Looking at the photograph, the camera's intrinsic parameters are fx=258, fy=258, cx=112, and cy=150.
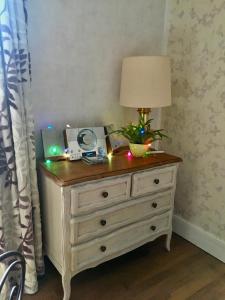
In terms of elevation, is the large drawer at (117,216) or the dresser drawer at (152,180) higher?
the dresser drawer at (152,180)

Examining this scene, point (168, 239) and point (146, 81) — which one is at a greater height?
point (146, 81)

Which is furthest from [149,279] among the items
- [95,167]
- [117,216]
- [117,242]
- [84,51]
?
[84,51]

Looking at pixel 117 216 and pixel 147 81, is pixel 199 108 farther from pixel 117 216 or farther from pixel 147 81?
pixel 117 216

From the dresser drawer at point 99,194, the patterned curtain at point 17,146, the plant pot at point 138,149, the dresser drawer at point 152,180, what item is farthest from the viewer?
the plant pot at point 138,149

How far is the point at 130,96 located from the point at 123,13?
65 cm

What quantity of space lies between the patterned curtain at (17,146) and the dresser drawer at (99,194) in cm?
30

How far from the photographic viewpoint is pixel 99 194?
153 cm

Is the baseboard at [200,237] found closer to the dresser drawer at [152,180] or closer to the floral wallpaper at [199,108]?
the floral wallpaper at [199,108]

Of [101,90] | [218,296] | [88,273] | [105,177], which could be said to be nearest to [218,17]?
[101,90]

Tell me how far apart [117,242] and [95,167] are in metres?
0.54

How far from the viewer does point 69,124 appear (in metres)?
1.87

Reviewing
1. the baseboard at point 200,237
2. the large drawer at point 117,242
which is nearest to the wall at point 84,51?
the large drawer at point 117,242

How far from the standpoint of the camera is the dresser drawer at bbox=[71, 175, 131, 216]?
57.3 inches

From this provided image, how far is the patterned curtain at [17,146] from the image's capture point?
134 centimetres
